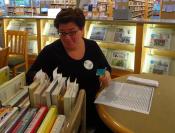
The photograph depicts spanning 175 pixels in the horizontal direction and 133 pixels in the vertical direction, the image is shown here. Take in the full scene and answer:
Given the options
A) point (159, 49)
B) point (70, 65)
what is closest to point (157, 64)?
point (159, 49)

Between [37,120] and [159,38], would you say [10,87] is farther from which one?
[159,38]

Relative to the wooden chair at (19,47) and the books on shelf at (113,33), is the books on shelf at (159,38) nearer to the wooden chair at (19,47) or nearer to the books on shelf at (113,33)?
the books on shelf at (113,33)

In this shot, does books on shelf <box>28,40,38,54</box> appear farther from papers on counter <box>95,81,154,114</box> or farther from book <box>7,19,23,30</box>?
papers on counter <box>95,81,154,114</box>

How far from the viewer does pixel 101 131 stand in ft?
5.75

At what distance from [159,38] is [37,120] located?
9.38ft

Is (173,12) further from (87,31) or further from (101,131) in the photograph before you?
(101,131)

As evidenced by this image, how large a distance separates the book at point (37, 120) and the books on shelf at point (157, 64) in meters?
2.72

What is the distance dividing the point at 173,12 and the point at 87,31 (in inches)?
103

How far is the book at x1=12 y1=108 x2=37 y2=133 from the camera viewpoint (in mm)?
862

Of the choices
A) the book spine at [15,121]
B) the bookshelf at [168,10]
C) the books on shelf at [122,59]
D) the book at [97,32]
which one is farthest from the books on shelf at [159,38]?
the book spine at [15,121]

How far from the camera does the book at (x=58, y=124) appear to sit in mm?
888

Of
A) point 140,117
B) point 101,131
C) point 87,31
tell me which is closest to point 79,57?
point 101,131

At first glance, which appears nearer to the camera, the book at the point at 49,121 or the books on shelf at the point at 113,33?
the book at the point at 49,121

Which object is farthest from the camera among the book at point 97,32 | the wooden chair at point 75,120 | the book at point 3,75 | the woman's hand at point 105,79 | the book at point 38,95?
the book at point 97,32
